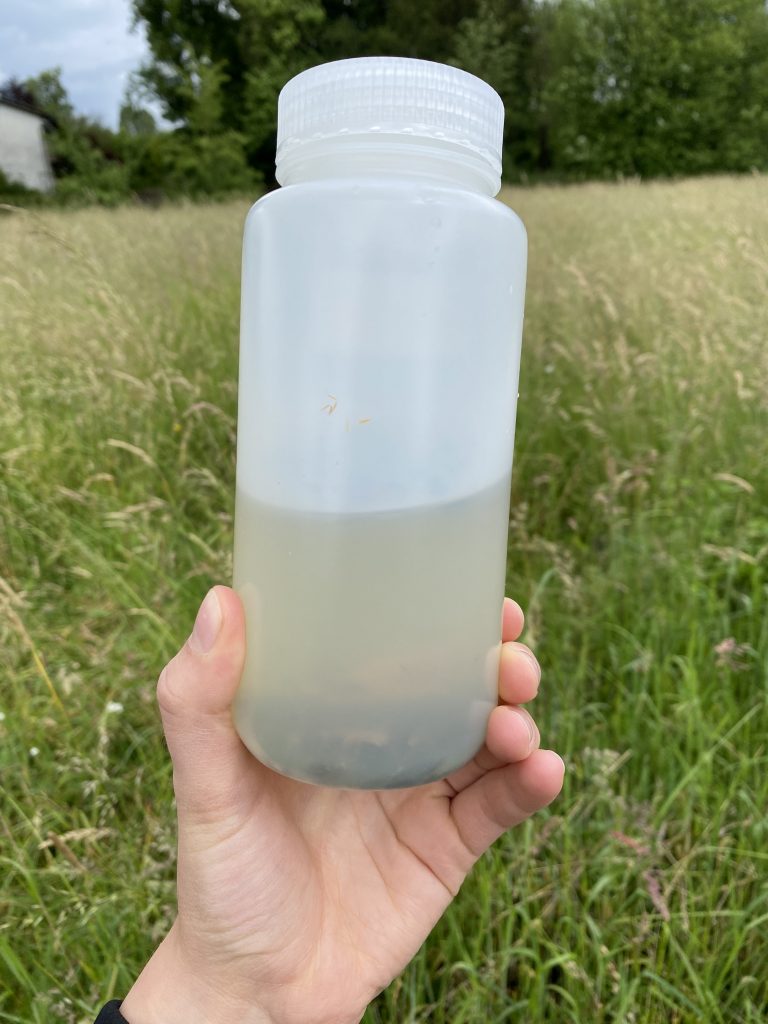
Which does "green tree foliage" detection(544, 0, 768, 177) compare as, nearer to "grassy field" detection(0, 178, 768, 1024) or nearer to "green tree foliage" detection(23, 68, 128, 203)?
"green tree foliage" detection(23, 68, 128, 203)

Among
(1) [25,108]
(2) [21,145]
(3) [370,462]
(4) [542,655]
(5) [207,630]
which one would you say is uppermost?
(1) [25,108]

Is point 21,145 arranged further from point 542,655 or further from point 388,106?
point 388,106

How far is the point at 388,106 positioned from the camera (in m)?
0.75

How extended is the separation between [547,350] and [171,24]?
778 inches

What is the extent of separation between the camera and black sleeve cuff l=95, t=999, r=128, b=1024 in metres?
0.86

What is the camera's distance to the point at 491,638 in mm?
895

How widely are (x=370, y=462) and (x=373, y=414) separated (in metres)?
0.05

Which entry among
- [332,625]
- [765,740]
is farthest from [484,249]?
[765,740]

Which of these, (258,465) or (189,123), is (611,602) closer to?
A: (258,465)

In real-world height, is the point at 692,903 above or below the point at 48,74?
below

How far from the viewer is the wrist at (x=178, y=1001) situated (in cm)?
88

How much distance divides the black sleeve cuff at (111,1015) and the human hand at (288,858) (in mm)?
11

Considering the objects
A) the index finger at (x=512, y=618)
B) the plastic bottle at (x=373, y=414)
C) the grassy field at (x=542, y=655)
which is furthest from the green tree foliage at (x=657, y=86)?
the plastic bottle at (x=373, y=414)

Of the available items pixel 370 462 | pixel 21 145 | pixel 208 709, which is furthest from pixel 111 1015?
pixel 21 145
